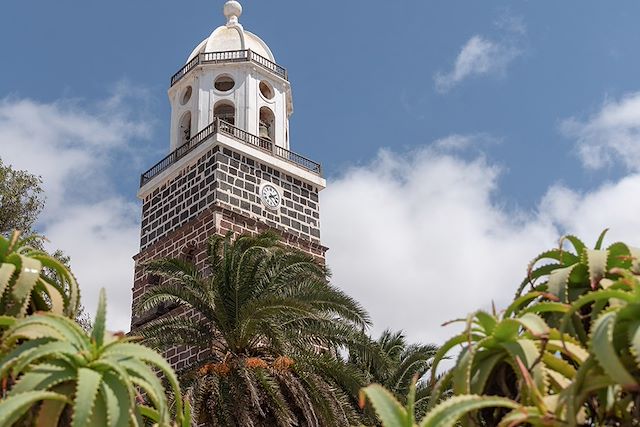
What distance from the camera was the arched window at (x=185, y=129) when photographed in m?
31.1

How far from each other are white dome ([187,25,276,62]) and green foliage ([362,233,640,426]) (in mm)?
26425

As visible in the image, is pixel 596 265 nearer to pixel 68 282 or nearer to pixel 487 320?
pixel 487 320

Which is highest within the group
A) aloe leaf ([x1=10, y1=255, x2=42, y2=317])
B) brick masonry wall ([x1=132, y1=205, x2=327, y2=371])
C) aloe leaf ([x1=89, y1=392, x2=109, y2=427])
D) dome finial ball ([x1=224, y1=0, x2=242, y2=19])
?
dome finial ball ([x1=224, y1=0, x2=242, y2=19])

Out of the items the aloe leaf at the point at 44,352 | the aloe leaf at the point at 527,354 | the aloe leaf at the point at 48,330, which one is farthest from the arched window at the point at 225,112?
the aloe leaf at the point at 527,354

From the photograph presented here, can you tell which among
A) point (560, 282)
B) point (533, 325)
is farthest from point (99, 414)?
point (560, 282)

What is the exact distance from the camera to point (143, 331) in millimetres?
19250

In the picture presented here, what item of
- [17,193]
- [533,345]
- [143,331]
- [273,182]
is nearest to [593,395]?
[533,345]

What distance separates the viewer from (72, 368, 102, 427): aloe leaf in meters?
4.85

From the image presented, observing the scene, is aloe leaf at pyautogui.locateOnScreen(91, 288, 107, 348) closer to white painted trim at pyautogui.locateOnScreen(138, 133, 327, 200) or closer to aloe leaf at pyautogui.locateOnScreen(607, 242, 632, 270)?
aloe leaf at pyautogui.locateOnScreen(607, 242, 632, 270)

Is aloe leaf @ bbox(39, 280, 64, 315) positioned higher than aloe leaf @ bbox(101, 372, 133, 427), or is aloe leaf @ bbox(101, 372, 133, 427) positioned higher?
aloe leaf @ bbox(39, 280, 64, 315)

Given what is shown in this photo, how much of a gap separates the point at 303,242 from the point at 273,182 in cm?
218

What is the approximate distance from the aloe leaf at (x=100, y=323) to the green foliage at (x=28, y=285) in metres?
0.65

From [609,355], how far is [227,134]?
2438 cm

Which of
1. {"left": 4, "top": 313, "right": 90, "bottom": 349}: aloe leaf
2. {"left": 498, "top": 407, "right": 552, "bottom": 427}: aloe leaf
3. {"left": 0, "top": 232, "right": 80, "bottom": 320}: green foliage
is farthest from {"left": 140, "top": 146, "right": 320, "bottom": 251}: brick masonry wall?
{"left": 498, "top": 407, "right": 552, "bottom": 427}: aloe leaf
